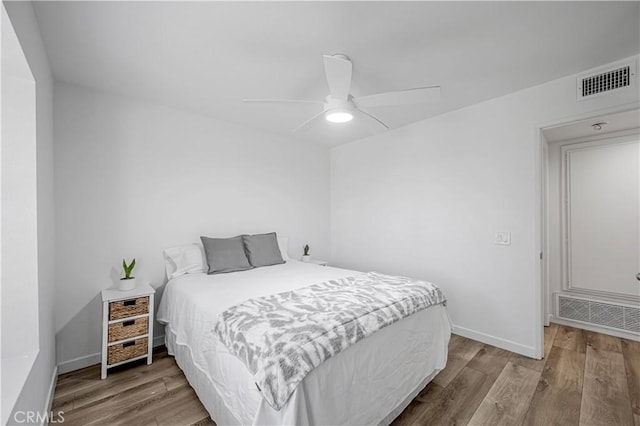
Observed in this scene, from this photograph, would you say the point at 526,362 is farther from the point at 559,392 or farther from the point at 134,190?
the point at 134,190

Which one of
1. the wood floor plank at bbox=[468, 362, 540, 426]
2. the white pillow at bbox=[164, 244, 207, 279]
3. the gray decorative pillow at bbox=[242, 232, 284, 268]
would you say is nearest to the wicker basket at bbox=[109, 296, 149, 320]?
the white pillow at bbox=[164, 244, 207, 279]

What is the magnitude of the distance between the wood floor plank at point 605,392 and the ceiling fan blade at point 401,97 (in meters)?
2.31

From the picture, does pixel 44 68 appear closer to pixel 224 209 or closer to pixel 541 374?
pixel 224 209

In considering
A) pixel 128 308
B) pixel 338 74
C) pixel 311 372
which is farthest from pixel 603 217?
pixel 128 308

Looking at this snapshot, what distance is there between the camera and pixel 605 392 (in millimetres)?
2045

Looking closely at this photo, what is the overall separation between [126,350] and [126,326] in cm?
20

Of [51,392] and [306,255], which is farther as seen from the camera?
[306,255]

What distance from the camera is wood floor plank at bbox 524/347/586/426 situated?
179 cm

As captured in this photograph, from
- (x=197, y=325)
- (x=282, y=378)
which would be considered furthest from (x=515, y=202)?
(x=197, y=325)

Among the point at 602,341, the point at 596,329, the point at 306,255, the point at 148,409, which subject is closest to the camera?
the point at 148,409

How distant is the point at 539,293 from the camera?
257 centimetres

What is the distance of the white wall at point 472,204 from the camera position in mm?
2605

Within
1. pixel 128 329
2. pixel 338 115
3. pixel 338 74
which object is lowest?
pixel 128 329

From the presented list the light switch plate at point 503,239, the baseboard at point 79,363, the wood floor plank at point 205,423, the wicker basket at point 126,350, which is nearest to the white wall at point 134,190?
the baseboard at point 79,363
